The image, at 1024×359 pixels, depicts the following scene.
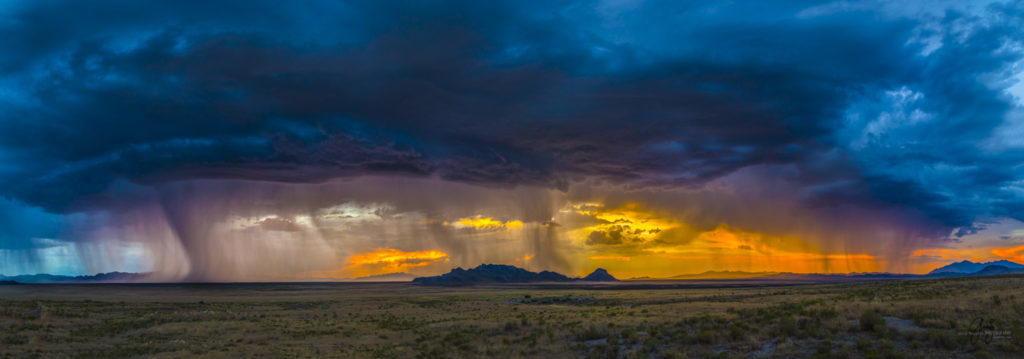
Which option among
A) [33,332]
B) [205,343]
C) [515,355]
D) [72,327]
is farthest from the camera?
[72,327]

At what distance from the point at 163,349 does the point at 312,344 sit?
358 inches

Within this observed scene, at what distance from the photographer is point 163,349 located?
32.6 meters

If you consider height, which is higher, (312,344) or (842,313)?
(842,313)

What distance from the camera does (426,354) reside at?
27906mm

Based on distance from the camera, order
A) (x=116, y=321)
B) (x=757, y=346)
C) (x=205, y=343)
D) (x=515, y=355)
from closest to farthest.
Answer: (x=757, y=346)
(x=515, y=355)
(x=205, y=343)
(x=116, y=321)

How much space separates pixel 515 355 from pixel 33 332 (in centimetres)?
3987

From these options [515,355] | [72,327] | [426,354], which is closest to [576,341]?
[515,355]

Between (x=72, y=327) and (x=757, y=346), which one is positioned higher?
(x=757, y=346)

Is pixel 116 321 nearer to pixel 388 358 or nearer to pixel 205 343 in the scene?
pixel 205 343

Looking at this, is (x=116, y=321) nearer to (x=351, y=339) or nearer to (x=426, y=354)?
(x=351, y=339)

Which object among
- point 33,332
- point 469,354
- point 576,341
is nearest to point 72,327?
point 33,332

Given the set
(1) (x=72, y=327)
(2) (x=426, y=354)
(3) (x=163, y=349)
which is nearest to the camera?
(2) (x=426, y=354)

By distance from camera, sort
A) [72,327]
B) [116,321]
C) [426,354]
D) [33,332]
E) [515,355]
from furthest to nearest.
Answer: [116,321], [72,327], [33,332], [426,354], [515,355]

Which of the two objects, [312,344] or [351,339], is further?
[351,339]
